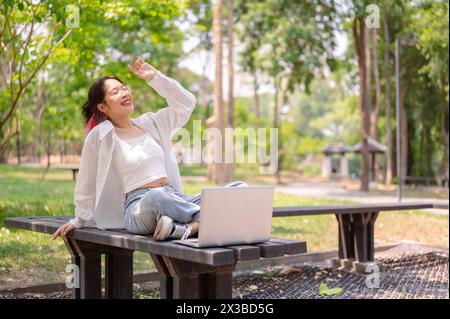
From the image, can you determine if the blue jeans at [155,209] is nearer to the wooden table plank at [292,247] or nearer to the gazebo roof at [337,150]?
the wooden table plank at [292,247]

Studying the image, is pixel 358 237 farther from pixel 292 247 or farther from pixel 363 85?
pixel 363 85

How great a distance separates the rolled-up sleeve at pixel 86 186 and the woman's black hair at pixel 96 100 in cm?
26

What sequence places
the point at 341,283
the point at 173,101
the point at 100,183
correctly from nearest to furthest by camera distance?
the point at 100,183 → the point at 173,101 → the point at 341,283

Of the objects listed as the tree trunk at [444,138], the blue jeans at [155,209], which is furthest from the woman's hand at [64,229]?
the tree trunk at [444,138]

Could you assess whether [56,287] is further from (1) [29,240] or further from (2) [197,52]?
(2) [197,52]

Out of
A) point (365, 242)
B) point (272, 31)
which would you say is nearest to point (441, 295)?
point (365, 242)

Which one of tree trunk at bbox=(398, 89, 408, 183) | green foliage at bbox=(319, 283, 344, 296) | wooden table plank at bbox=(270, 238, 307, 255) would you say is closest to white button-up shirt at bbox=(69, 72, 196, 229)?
wooden table plank at bbox=(270, 238, 307, 255)

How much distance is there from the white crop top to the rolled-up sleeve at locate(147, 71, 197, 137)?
31cm

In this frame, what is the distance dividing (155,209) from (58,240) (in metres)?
3.97

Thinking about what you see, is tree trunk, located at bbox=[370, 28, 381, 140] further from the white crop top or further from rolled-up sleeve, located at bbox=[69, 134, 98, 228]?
rolled-up sleeve, located at bbox=[69, 134, 98, 228]

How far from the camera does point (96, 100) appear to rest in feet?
12.2

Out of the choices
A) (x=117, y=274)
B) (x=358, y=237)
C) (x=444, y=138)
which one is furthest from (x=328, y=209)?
(x=444, y=138)

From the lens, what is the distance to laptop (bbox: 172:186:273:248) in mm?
2793

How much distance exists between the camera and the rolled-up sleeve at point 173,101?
367cm
